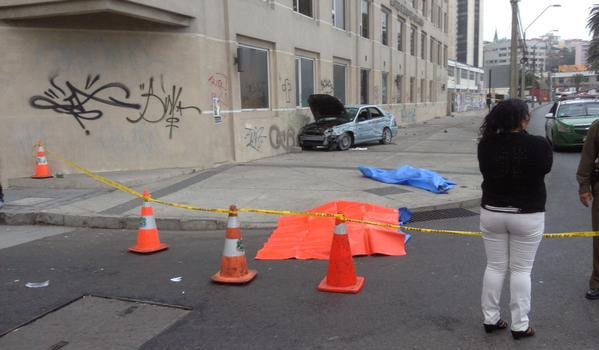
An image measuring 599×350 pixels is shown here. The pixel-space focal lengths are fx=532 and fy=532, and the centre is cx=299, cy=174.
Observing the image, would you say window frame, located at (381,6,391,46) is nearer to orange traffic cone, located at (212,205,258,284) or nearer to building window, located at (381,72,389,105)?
building window, located at (381,72,389,105)

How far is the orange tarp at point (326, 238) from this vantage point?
6062mm

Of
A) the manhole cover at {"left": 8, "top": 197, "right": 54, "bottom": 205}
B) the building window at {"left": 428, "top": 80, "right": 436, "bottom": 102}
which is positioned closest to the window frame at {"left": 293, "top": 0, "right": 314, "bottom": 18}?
the manhole cover at {"left": 8, "top": 197, "right": 54, "bottom": 205}

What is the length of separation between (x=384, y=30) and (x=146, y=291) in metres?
27.1

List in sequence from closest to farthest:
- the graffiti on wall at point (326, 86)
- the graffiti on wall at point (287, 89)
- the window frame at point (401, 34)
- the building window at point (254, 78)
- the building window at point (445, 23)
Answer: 1. the building window at point (254, 78)
2. the graffiti on wall at point (287, 89)
3. the graffiti on wall at point (326, 86)
4. the window frame at point (401, 34)
5. the building window at point (445, 23)

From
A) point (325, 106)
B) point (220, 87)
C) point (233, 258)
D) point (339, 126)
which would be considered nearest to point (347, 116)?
point (325, 106)

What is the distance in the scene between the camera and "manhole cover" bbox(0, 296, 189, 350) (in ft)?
12.8

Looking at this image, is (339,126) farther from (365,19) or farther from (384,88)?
(384,88)

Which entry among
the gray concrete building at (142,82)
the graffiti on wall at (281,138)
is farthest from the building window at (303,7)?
the graffiti on wall at (281,138)

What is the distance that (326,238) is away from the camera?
20.5ft

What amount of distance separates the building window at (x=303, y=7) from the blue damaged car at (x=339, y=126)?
3.24 m

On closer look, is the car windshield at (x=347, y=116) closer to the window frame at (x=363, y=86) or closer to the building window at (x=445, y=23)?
the window frame at (x=363, y=86)

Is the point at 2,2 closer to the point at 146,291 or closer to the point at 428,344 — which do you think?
the point at 146,291

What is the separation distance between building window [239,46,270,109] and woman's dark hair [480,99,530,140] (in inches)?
444

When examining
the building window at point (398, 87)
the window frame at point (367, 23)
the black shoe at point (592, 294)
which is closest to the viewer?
the black shoe at point (592, 294)
